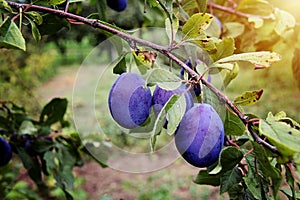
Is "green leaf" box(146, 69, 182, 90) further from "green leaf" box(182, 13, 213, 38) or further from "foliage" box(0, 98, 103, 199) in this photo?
"foliage" box(0, 98, 103, 199)

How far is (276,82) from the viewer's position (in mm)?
5980

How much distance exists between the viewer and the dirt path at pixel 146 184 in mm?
3502

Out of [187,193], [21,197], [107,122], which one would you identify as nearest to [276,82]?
[107,122]

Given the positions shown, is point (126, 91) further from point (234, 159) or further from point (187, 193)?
point (187, 193)

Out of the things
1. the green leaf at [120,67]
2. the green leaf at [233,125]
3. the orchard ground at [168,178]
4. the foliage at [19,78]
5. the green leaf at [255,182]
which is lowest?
the orchard ground at [168,178]

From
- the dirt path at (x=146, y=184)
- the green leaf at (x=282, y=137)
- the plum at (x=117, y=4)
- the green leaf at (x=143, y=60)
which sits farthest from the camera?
the dirt path at (x=146, y=184)

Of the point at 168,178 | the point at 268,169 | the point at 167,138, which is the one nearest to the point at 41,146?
the point at 268,169

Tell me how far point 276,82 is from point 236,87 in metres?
0.61

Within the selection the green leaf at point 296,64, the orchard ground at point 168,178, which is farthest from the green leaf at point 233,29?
the orchard ground at point 168,178

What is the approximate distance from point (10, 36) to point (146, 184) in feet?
11.1

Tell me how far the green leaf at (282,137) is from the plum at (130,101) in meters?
0.19

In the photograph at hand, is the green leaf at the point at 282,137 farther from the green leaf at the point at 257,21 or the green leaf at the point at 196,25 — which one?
the green leaf at the point at 257,21

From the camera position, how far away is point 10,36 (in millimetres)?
595

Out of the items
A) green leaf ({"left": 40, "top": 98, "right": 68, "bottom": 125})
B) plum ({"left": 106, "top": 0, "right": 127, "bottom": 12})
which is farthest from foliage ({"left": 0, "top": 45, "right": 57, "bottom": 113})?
plum ({"left": 106, "top": 0, "right": 127, "bottom": 12})
